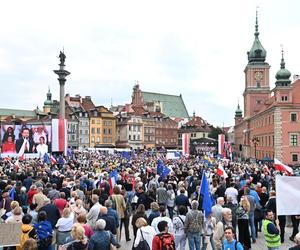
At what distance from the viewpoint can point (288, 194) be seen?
29.7ft

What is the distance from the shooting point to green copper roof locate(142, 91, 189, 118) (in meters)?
140

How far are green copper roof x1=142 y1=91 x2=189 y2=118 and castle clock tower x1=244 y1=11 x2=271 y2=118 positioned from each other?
142 ft

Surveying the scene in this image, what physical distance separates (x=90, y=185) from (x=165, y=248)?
9.73 metres

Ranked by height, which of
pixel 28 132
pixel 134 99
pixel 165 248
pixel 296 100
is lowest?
pixel 165 248

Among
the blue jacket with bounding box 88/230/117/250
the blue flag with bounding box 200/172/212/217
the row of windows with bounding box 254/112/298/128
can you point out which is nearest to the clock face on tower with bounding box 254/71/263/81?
the row of windows with bounding box 254/112/298/128

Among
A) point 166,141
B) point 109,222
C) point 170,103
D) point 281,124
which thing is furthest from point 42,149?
point 170,103

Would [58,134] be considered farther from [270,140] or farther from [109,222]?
[270,140]

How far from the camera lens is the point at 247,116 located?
325 feet

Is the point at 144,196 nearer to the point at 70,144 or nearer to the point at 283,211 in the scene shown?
the point at 283,211

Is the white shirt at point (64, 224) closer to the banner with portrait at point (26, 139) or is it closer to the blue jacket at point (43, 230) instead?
the blue jacket at point (43, 230)

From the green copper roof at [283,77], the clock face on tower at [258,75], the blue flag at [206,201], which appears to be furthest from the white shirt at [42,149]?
the clock face on tower at [258,75]

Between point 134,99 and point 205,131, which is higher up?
point 134,99

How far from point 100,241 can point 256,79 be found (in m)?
95.6

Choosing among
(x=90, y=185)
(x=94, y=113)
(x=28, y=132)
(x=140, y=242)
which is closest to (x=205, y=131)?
(x=94, y=113)
